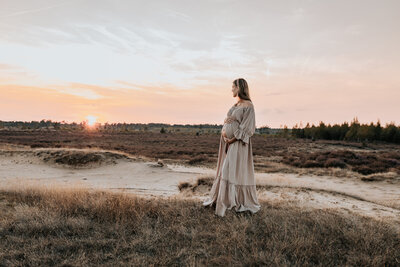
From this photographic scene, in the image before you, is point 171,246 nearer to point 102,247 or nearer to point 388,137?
point 102,247

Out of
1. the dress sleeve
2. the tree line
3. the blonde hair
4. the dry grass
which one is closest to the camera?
the dry grass

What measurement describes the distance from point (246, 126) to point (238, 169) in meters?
0.96

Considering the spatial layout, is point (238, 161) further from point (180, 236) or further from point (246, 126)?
point (180, 236)

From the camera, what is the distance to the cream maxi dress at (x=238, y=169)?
5.26 m

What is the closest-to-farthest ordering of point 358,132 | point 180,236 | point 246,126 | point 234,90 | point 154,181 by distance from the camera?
point 180,236, point 246,126, point 234,90, point 154,181, point 358,132

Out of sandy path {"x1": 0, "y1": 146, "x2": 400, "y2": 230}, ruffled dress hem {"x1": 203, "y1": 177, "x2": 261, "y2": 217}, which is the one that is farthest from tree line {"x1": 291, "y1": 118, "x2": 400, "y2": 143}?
ruffled dress hem {"x1": 203, "y1": 177, "x2": 261, "y2": 217}

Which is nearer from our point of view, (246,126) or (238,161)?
(246,126)

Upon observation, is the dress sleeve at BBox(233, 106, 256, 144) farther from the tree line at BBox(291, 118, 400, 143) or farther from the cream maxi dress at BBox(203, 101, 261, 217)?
the tree line at BBox(291, 118, 400, 143)

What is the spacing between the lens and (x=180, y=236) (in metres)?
4.40

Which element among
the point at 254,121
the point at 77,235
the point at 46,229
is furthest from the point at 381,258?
the point at 46,229

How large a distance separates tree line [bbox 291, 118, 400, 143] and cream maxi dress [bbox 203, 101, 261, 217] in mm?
64578

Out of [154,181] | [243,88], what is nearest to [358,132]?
[154,181]

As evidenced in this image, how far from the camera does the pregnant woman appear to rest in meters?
5.26

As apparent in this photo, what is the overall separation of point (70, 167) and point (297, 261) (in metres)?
16.5
